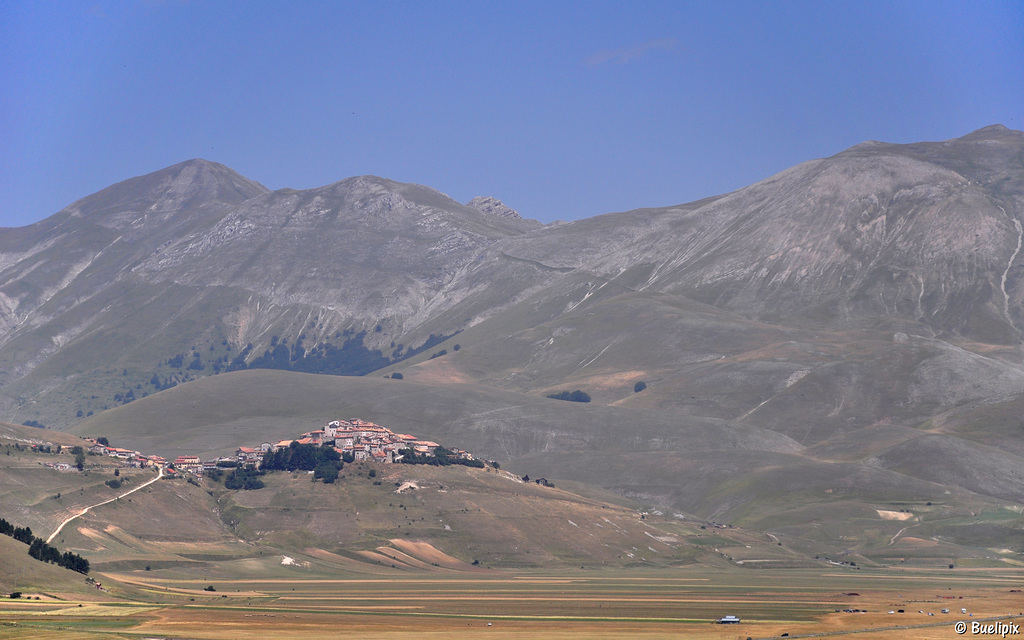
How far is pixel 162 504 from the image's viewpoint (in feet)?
602

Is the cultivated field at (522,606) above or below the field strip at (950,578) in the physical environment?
above

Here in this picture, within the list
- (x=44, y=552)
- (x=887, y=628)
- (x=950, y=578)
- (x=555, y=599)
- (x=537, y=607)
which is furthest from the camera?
(x=950, y=578)

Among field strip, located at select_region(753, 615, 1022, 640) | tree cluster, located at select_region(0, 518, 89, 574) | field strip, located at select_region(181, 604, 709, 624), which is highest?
tree cluster, located at select_region(0, 518, 89, 574)

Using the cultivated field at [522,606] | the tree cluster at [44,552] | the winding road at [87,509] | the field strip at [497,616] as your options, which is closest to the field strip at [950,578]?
the cultivated field at [522,606]

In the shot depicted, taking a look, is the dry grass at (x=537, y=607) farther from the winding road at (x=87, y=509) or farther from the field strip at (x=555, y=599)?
the winding road at (x=87, y=509)

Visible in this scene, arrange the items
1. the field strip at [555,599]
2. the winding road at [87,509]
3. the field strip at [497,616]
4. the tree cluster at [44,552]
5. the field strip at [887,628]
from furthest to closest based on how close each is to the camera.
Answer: the winding road at [87,509] → the field strip at [555,599] → the tree cluster at [44,552] → the field strip at [497,616] → the field strip at [887,628]

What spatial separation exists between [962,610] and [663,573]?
6460 centimetres

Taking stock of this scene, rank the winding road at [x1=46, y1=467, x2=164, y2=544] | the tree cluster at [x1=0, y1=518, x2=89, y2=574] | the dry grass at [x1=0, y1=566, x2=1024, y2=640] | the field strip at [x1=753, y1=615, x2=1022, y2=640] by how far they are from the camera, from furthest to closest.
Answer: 1. the winding road at [x1=46, y1=467, x2=164, y2=544]
2. the tree cluster at [x1=0, y1=518, x2=89, y2=574]
3. the dry grass at [x1=0, y1=566, x2=1024, y2=640]
4. the field strip at [x1=753, y1=615, x2=1022, y2=640]

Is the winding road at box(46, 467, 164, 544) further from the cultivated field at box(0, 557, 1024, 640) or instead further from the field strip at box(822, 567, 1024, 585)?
the field strip at box(822, 567, 1024, 585)

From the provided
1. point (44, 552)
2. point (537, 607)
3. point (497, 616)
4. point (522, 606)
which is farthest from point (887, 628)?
point (44, 552)

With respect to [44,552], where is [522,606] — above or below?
below

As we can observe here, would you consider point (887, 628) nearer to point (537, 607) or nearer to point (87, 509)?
point (537, 607)

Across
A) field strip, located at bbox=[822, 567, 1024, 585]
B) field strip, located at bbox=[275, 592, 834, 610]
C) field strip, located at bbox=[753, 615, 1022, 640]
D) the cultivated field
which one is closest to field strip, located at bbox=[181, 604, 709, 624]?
the cultivated field

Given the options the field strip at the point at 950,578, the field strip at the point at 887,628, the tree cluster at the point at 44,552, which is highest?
the tree cluster at the point at 44,552
